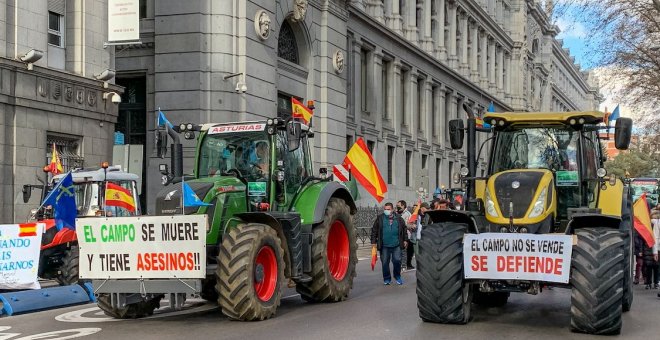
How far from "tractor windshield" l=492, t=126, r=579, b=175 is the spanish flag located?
7538mm

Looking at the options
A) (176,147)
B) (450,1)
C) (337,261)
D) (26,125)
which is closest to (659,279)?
(337,261)

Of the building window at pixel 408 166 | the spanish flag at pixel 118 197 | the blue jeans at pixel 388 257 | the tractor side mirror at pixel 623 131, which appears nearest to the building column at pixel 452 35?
the building window at pixel 408 166

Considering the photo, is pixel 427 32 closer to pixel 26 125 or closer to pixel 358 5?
pixel 358 5

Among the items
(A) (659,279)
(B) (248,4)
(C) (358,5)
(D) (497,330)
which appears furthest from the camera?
(C) (358,5)

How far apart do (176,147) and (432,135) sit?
45.3 metres

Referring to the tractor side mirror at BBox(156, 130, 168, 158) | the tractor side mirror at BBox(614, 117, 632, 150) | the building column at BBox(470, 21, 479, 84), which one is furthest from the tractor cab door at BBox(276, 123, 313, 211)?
the building column at BBox(470, 21, 479, 84)

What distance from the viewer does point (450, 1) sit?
5766 cm

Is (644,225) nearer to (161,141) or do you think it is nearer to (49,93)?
(161,141)

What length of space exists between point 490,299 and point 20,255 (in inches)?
297

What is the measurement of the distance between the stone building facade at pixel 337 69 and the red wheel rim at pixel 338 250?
39.8 ft

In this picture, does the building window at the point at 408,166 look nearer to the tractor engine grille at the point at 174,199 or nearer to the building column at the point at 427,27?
the building column at the point at 427,27

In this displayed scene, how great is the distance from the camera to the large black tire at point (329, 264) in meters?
13.1

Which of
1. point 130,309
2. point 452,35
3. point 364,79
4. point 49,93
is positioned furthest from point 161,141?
point 452,35

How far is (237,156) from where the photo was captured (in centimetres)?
1270
